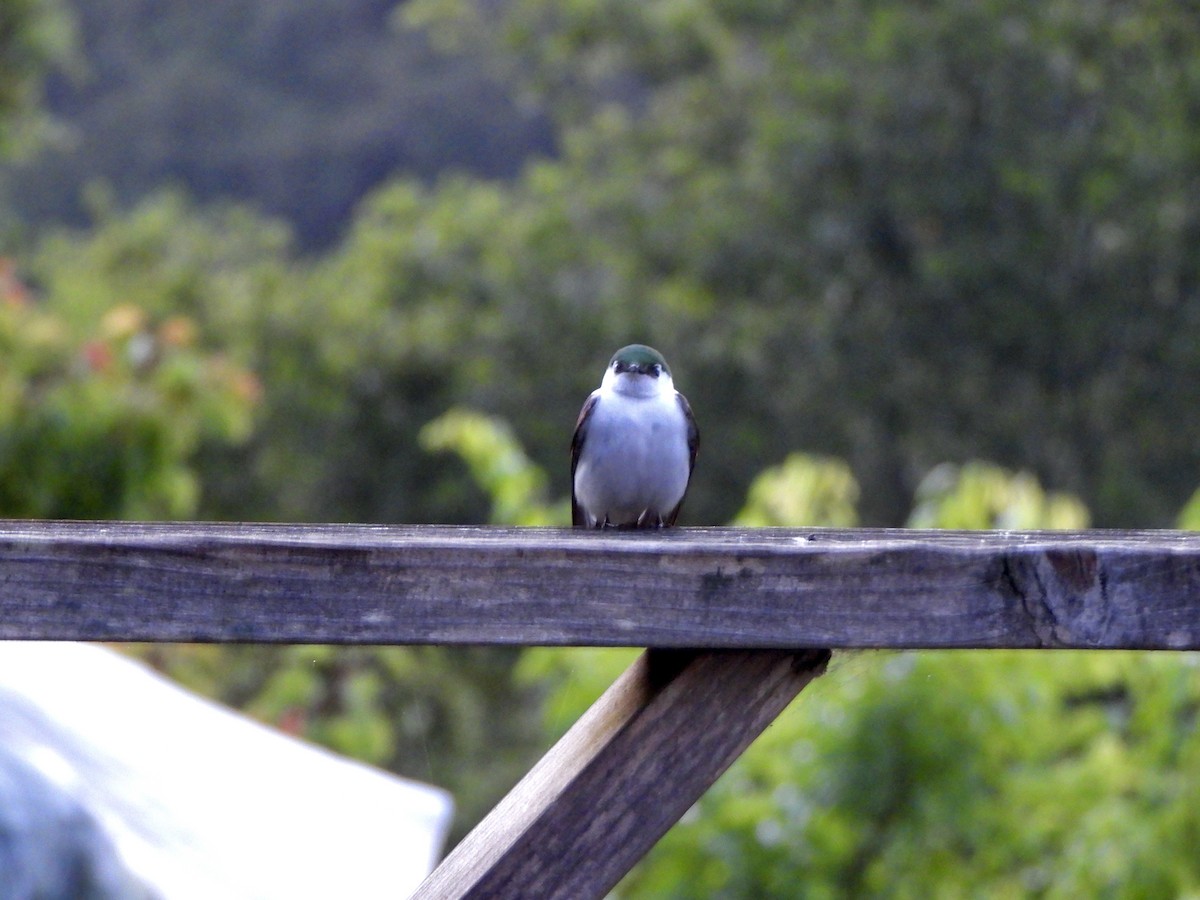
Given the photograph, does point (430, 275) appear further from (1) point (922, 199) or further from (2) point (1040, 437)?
(2) point (1040, 437)

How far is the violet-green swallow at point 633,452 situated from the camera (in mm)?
3285

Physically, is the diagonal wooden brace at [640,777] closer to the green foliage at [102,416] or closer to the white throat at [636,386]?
the white throat at [636,386]

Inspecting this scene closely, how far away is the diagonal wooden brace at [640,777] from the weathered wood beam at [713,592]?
7 cm

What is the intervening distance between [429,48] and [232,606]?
117ft

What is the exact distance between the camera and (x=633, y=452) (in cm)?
328

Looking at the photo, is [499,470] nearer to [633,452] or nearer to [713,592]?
[633,452]

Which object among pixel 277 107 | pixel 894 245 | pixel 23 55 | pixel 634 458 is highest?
pixel 277 107

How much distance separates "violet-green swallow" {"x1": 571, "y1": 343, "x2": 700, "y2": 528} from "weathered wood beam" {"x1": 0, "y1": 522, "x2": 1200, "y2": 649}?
1683 millimetres

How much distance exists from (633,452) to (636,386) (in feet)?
0.91

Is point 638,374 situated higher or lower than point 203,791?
higher

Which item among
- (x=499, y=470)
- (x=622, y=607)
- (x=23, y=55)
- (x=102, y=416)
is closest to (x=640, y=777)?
(x=622, y=607)

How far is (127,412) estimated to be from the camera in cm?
679

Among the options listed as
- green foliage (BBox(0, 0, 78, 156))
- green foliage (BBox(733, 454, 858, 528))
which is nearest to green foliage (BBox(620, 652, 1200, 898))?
green foliage (BBox(733, 454, 858, 528))

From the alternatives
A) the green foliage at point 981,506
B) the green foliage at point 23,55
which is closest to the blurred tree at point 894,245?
the green foliage at point 23,55
